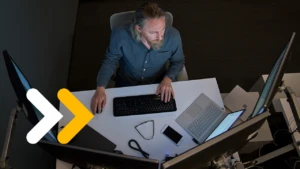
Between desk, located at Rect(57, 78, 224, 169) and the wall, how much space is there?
0.37m

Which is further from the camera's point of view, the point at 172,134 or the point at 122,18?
the point at 122,18

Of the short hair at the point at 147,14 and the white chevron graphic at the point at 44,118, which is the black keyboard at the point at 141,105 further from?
the white chevron graphic at the point at 44,118

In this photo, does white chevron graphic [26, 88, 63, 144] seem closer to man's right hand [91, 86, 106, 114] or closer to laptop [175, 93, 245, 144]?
man's right hand [91, 86, 106, 114]

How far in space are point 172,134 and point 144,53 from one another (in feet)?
1.78

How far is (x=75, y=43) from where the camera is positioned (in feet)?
9.23

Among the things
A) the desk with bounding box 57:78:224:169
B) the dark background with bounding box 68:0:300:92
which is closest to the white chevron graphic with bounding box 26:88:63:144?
the desk with bounding box 57:78:224:169

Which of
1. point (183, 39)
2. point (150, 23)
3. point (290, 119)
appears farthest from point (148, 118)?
point (183, 39)

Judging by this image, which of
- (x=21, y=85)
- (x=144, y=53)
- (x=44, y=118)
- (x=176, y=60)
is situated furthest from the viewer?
(x=176, y=60)

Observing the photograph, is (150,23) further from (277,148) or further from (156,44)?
(277,148)

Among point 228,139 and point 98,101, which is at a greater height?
point 98,101

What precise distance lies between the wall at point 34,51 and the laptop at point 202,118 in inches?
40.1

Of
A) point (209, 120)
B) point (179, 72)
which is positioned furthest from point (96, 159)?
point (179, 72)

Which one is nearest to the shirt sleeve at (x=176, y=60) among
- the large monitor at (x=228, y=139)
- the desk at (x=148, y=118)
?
the desk at (x=148, y=118)

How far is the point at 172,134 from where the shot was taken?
4.81ft
